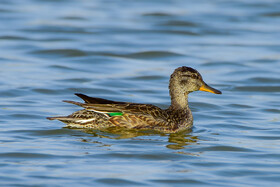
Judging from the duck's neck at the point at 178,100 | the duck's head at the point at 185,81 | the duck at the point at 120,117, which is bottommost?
the duck at the point at 120,117

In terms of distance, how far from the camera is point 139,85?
14.9 metres

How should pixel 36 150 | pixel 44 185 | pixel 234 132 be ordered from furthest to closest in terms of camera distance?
1. pixel 234 132
2. pixel 36 150
3. pixel 44 185

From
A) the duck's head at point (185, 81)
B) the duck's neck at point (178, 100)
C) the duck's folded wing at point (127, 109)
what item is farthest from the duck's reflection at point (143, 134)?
the duck's head at point (185, 81)

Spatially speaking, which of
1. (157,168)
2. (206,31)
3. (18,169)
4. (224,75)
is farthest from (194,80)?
(206,31)

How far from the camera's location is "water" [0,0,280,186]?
860cm

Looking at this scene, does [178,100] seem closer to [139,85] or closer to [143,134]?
[143,134]

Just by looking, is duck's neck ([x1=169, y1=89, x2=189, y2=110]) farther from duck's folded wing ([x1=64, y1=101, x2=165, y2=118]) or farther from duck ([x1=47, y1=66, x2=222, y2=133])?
duck's folded wing ([x1=64, y1=101, x2=165, y2=118])

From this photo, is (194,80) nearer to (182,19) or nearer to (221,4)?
(182,19)

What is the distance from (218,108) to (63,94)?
121 inches

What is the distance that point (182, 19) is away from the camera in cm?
2225

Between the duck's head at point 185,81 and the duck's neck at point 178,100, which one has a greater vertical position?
the duck's head at point 185,81

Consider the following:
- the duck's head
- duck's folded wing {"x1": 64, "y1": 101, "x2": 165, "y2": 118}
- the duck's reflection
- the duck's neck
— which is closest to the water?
the duck's reflection

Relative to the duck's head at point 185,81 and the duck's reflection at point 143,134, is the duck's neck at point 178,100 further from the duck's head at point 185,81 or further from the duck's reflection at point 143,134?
the duck's reflection at point 143,134

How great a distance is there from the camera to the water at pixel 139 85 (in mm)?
8602
